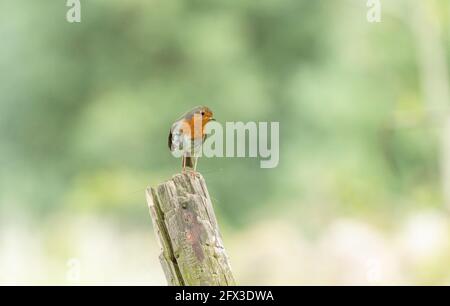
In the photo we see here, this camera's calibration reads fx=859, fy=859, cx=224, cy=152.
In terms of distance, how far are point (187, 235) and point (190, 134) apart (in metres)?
1.05

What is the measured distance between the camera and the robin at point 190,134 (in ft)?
11.5

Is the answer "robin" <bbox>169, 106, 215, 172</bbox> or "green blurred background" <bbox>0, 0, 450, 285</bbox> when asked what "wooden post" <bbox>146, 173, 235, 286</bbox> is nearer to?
"robin" <bbox>169, 106, 215, 172</bbox>

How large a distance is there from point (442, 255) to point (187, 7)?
412 cm

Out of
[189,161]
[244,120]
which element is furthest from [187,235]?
[244,120]

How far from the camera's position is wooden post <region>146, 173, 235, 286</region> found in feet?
8.21

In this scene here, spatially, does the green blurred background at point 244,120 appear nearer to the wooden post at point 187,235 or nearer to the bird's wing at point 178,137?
the bird's wing at point 178,137

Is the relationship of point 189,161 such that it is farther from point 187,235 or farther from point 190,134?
point 187,235

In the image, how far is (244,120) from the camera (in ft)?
29.8

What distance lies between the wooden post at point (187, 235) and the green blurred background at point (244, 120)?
5.13 metres

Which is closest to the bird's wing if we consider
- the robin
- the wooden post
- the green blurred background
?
the robin

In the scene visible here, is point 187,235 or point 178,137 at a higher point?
point 178,137
